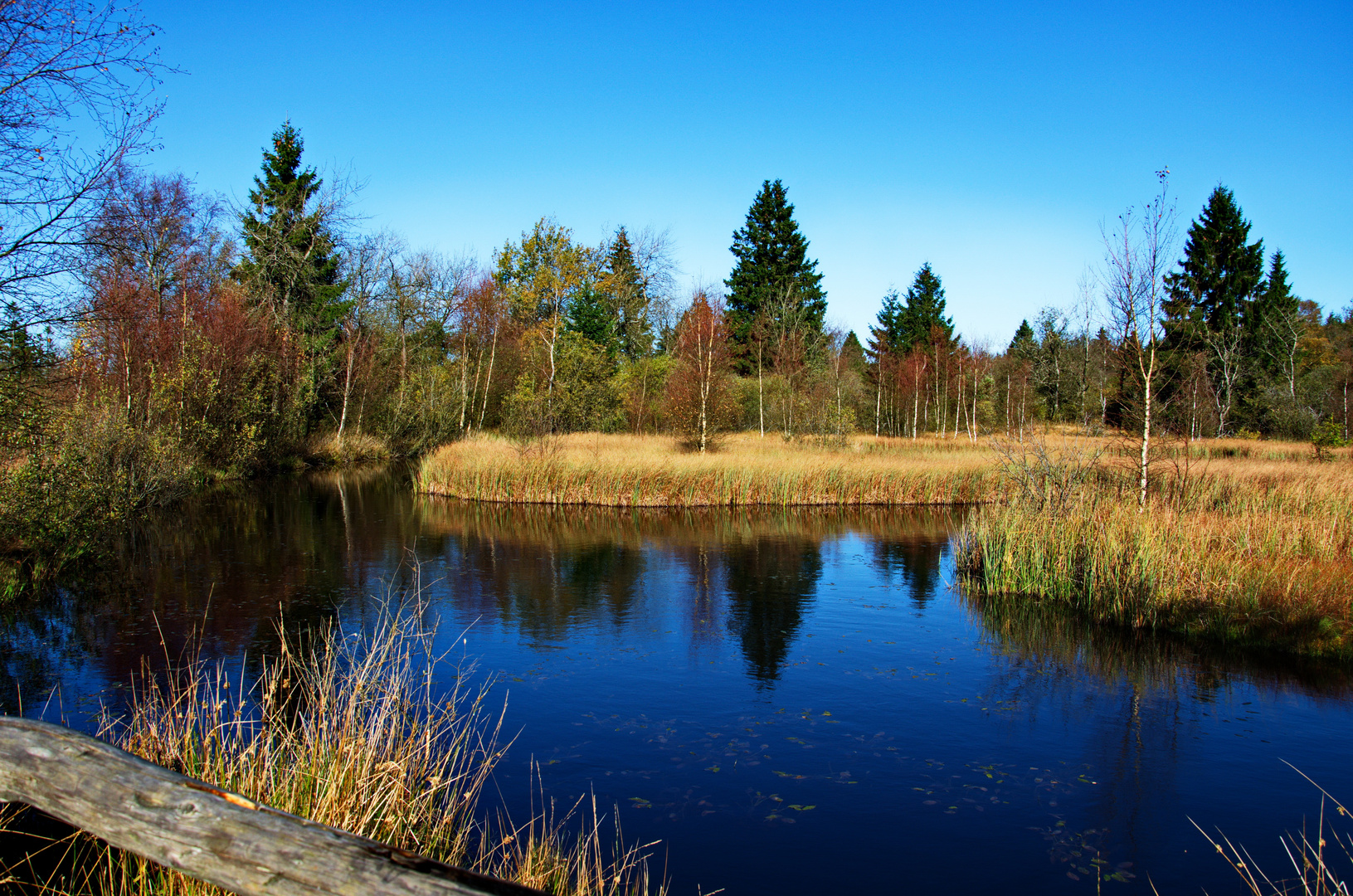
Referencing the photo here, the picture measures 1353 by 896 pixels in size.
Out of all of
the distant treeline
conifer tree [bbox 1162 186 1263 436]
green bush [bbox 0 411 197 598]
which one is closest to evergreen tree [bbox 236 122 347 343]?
the distant treeline

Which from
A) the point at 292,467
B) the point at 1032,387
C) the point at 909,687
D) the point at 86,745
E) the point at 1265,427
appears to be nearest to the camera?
the point at 86,745

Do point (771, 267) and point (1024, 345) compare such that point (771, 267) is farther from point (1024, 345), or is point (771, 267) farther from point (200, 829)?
point (200, 829)

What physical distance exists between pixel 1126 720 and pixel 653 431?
2894 centimetres

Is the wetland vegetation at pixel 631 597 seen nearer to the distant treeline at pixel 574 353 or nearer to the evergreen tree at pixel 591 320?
the distant treeline at pixel 574 353

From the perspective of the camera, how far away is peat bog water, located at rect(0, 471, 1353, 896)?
4.95 metres

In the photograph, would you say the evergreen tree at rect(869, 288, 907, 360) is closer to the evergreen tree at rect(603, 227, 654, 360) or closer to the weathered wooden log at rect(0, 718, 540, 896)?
the evergreen tree at rect(603, 227, 654, 360)

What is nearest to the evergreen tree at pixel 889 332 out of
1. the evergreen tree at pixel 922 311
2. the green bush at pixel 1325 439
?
the evergreen tree at pixel 922 311

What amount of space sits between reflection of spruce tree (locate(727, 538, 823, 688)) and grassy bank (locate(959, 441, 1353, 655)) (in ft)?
8.37

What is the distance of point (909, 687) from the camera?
25.1 ft

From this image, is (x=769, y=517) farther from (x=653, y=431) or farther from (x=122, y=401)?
(x=653, y=431)

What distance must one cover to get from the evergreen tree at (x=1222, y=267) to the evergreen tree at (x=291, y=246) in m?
36.0

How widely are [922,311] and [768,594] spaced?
45.1m

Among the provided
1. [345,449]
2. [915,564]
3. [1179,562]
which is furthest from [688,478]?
[345,449]

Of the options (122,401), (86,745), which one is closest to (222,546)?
(122,401)
